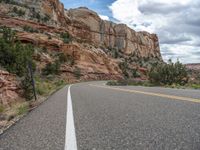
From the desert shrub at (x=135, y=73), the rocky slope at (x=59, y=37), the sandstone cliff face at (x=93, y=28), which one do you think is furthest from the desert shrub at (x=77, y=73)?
the desert shrub at (x=135, y=73)

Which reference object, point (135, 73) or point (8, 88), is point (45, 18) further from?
point (8, 88)

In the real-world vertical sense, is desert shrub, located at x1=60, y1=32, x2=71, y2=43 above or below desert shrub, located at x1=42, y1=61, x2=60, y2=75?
above

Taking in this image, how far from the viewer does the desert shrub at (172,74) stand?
34375mm

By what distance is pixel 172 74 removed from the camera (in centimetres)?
3462

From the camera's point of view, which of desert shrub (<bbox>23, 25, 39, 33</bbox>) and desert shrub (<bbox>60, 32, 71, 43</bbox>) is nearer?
desert shrub (<bbox>23, 25, 39, 33</bbox>)

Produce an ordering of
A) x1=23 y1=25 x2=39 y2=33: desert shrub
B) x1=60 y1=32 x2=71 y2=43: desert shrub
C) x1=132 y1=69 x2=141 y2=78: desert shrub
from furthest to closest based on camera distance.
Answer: x1=132 y1=69 x2=141 y2=78: desert shrub → x1=60 y1=32 x2=71 y2=43: desert shrub → x1=23 y1=25 x2=39 y2=33: desert shrub

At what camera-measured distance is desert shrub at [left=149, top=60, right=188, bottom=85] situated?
113 feet

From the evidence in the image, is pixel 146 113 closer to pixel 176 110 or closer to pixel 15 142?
pixel 176 110

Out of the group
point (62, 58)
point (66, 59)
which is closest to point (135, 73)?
point (66, 59)

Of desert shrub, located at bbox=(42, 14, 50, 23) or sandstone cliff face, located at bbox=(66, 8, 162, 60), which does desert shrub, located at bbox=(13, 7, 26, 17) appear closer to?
desert shrub, located at bbox=(42, 14, 50, 23)

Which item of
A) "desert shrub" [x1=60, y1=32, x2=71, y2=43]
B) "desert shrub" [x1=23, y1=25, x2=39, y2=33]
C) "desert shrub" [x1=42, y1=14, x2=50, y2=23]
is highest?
"desert shrub" [x1=42, y1=14, x2=50, y2=23]

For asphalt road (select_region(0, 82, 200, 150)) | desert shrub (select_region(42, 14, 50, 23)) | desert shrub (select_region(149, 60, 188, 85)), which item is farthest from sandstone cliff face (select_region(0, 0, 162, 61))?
asphalt road (select_region(0, 82, 200, 150))

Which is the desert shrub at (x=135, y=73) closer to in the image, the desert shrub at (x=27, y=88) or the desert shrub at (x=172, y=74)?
the desert shrub at (x=172, y=74)

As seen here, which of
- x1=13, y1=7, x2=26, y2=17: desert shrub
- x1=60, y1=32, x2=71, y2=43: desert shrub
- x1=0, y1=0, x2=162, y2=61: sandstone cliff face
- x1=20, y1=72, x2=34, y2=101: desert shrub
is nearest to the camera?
x1=20, y1=72, x2=34, y2=101: desert shrub
